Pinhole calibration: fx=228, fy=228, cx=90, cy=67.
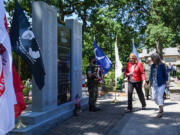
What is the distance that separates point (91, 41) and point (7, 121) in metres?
16.1

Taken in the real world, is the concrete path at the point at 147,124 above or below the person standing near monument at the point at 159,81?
below

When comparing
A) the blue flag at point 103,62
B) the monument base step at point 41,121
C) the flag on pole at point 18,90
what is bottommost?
the monument base step at point 41,121

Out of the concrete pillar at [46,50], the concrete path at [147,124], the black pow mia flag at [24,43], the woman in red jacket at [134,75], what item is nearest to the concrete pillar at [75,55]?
the concrete pillar at [46,50]

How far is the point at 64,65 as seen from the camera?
6.99m

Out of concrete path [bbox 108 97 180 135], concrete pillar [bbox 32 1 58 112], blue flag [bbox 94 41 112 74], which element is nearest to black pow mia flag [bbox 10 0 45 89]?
concrete pillar [bbox 32 1 58 112]

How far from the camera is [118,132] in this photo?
17.0 feet

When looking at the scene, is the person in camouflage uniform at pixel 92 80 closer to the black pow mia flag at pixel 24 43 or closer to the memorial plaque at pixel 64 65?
the memorial plaque at pixel 64 65

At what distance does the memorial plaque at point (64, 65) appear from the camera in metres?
6.68

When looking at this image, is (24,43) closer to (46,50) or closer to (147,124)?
(46,50)

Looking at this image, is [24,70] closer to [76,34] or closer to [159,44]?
[76,34]

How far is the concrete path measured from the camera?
16.9 ft

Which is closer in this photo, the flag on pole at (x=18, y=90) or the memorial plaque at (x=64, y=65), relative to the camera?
the flag on pole at (x=18, y=90)

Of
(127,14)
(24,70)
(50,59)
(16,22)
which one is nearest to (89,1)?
(24,70)

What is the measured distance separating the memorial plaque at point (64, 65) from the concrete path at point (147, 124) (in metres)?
1.88
